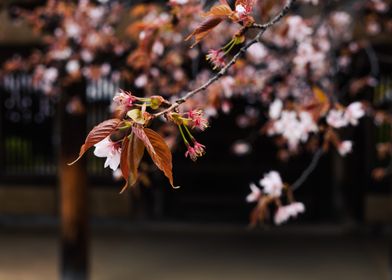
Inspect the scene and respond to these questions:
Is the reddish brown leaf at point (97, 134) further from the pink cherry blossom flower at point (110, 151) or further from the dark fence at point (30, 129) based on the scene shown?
the dark fence at point (30, 129)

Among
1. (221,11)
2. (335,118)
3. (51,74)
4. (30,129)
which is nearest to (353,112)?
(335,118)

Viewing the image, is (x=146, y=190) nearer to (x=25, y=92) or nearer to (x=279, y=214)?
(x=25, y=92)

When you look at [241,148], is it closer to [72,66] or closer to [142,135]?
[72,66]

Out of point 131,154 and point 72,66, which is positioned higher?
point 72,66

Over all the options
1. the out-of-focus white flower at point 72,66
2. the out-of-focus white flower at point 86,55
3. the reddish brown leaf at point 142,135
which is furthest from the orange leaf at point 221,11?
the out-of-focus white flower at point 86,55

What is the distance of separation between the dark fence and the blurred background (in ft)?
0.06

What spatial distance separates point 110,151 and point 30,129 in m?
8.91

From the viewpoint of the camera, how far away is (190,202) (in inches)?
408

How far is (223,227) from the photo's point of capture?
9.43 m

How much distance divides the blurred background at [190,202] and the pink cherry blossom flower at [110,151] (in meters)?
5.55

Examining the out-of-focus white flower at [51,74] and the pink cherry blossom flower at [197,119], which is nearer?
the pink cherry blossom flower at [197,119]

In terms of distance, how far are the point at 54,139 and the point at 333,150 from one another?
4823 mm

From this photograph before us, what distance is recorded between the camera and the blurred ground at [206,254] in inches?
282

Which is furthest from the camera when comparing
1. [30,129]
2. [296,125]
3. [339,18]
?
[30,129]
